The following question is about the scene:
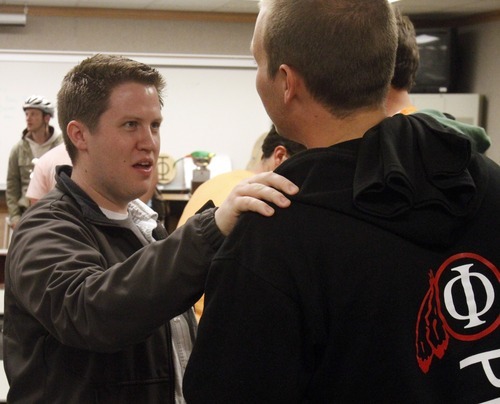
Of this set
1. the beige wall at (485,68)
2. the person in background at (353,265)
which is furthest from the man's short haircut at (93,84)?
the beige wall at (485,68)

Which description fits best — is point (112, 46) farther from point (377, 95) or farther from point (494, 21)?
point (377, 95)

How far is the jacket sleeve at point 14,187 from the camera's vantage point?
809 centimetres

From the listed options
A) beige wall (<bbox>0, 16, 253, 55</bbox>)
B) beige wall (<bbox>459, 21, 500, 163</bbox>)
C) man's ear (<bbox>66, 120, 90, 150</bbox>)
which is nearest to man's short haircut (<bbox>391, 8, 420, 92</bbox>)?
man's ear (<bbox>66, 120, 90, 150</bbox>)

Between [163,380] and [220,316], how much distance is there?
1.72 ft

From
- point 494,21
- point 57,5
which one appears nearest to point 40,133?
point 57,5

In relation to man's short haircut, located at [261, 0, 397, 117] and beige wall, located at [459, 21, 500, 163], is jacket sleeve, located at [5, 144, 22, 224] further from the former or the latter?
man's short haircut, located at [261, 0, 397, 117]

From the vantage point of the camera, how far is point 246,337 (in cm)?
110

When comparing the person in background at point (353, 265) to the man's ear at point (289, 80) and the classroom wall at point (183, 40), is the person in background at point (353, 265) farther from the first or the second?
the classroom wall at point (183, 40)

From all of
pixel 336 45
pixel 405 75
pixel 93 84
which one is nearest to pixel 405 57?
pixel 405 75

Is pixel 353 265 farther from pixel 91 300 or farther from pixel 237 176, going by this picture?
pixel 237 176

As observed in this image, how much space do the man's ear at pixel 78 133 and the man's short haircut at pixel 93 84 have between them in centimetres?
1

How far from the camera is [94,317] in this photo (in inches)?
51.8

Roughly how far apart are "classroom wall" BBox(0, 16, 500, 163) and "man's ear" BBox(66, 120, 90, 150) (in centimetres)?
818

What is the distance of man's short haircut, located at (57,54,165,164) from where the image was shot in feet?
5.53
